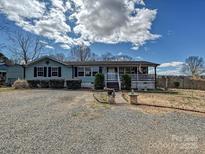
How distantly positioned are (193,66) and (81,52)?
3345 centimetres

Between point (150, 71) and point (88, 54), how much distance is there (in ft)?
109

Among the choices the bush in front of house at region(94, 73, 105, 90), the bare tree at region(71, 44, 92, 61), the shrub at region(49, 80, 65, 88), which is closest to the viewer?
the bush in front of house at region(94, 73, 105, 90)

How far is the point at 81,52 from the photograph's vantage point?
5650cm

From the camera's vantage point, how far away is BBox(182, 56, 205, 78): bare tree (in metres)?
57.6

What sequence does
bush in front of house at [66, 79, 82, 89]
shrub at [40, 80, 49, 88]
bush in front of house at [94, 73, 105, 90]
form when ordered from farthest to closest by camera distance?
1. shrub at [40, 80, 49, 88]
2. bush in front of house at [66, 79, 82, 89]
3. bush in front of house at [94, 73, 105, 90]

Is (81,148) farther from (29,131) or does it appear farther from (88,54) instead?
(88,54)

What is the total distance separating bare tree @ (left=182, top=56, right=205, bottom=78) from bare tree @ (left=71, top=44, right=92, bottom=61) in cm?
2972

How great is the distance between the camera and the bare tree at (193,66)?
57559 millimetres

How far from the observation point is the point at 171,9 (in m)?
16.0

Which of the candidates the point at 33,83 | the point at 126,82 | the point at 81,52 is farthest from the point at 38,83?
the point at 81,52

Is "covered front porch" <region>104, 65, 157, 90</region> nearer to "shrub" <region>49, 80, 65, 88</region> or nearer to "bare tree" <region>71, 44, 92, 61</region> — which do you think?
"shrub" <region>49, 80, 65, 88</region>

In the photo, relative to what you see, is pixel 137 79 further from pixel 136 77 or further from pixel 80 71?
pixel 80 71

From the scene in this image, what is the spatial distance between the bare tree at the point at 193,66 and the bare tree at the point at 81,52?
97.5 feet

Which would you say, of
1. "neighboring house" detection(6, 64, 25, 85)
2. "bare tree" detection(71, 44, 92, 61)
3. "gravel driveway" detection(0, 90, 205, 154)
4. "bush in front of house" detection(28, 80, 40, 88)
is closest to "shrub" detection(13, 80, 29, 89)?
"bush in front of house" detection(28, 80, 40, 88)
